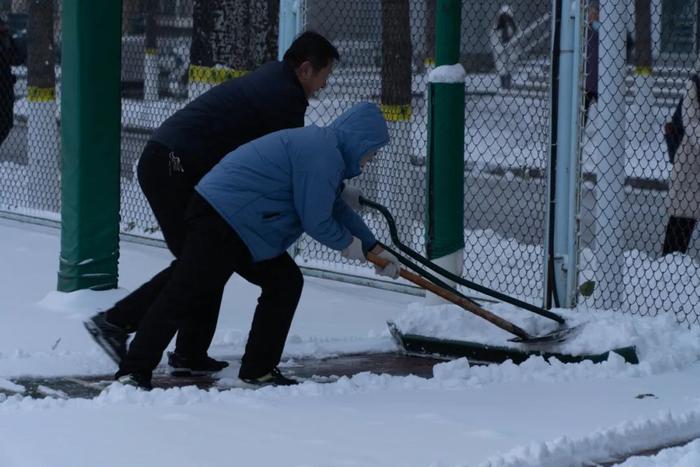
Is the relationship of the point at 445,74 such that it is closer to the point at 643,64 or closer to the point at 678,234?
the point at 678,234

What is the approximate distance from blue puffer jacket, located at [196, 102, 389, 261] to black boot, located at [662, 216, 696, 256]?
12.2 ft

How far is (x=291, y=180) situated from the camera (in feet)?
17.1

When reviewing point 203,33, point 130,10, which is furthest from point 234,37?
point 130,10

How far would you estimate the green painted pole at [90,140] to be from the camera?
6945 millimetres

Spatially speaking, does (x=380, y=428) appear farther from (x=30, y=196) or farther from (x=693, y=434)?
(x=30, y=196)

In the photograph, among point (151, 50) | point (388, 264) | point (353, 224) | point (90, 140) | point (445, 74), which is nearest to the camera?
point (388, 264)

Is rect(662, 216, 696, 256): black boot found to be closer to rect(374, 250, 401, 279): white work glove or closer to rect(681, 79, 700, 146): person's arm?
rect(681, 79, 700, 146): person's arm

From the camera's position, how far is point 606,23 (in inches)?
265

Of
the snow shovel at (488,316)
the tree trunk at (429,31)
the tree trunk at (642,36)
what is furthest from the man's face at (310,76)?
the tree trunk at (642,36)

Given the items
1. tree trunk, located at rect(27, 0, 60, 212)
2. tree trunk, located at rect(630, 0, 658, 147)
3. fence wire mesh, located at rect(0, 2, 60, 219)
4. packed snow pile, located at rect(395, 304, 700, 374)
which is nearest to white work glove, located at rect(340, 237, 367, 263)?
packed snow pile, located at rect(395, 304, 700, 374)

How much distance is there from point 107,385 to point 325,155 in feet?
4.48

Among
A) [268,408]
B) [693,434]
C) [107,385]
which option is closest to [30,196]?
[107,385]

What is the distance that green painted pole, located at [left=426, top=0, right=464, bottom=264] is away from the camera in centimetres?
683

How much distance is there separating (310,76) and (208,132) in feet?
1.69
